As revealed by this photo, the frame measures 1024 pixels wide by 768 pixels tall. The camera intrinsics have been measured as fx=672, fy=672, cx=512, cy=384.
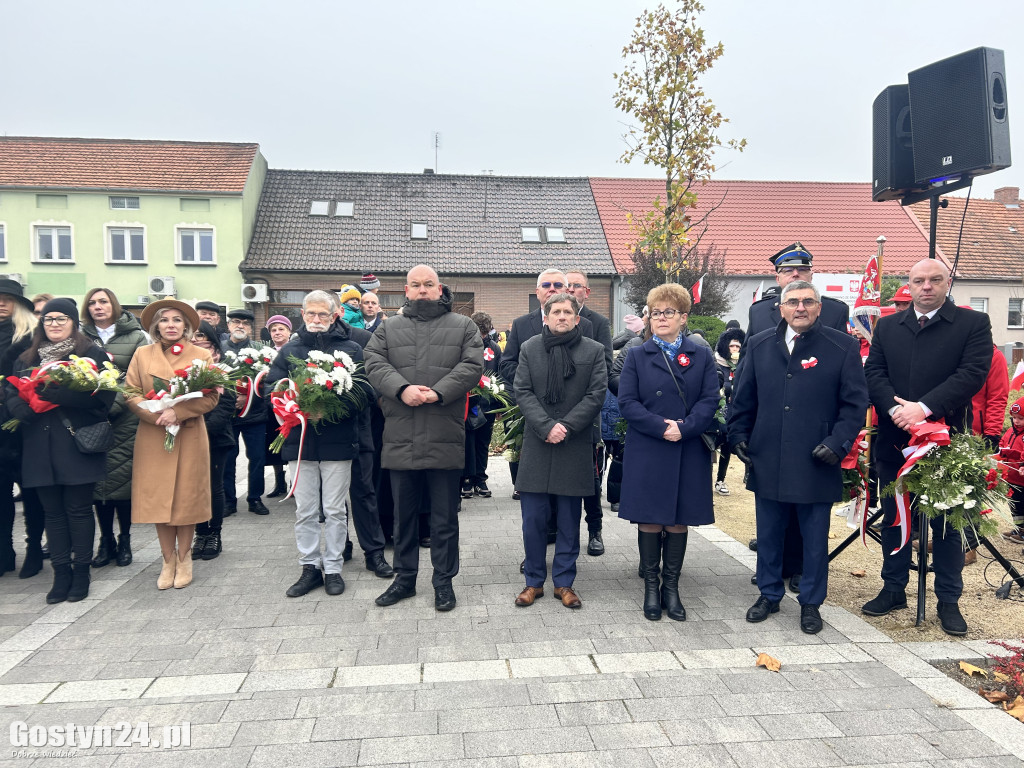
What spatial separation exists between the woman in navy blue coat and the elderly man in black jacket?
6.57 ft

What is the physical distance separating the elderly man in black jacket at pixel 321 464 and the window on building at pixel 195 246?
20.8m

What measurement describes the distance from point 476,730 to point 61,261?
26126 mm

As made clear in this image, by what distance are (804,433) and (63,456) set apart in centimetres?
502

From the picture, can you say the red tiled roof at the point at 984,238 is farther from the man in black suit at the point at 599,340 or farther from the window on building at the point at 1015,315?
the man in black suit at the point at 599,340

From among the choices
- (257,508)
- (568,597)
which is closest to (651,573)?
(568,597)

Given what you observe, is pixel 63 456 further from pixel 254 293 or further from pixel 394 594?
pixel 254 293

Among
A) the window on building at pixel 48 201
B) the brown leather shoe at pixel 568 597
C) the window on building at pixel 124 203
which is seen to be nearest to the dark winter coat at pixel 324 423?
the brown leather shoe at pixel 568 597

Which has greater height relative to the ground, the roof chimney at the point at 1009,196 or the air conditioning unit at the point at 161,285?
the roof chimney at the point at 1009,196

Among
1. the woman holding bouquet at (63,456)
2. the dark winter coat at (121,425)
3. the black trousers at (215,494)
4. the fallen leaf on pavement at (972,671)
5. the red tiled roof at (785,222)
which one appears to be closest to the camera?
the fallen leaf on pavement at (972,671)

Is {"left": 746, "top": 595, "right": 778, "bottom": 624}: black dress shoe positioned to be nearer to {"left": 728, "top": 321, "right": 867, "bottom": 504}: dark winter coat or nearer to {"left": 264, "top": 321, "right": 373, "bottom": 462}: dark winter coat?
{"left": 728, "top": 321, "right": 867, "bottom": 504}: dark winter coat

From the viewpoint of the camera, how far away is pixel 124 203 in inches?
922

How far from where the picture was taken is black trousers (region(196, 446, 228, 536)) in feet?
19.0

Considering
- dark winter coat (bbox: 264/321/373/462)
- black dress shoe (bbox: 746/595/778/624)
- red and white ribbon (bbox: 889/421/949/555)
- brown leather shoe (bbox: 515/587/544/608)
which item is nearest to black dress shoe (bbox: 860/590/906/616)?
red and white ribbon (bbox: 889/421/949/555)

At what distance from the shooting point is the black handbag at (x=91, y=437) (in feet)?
15.4
